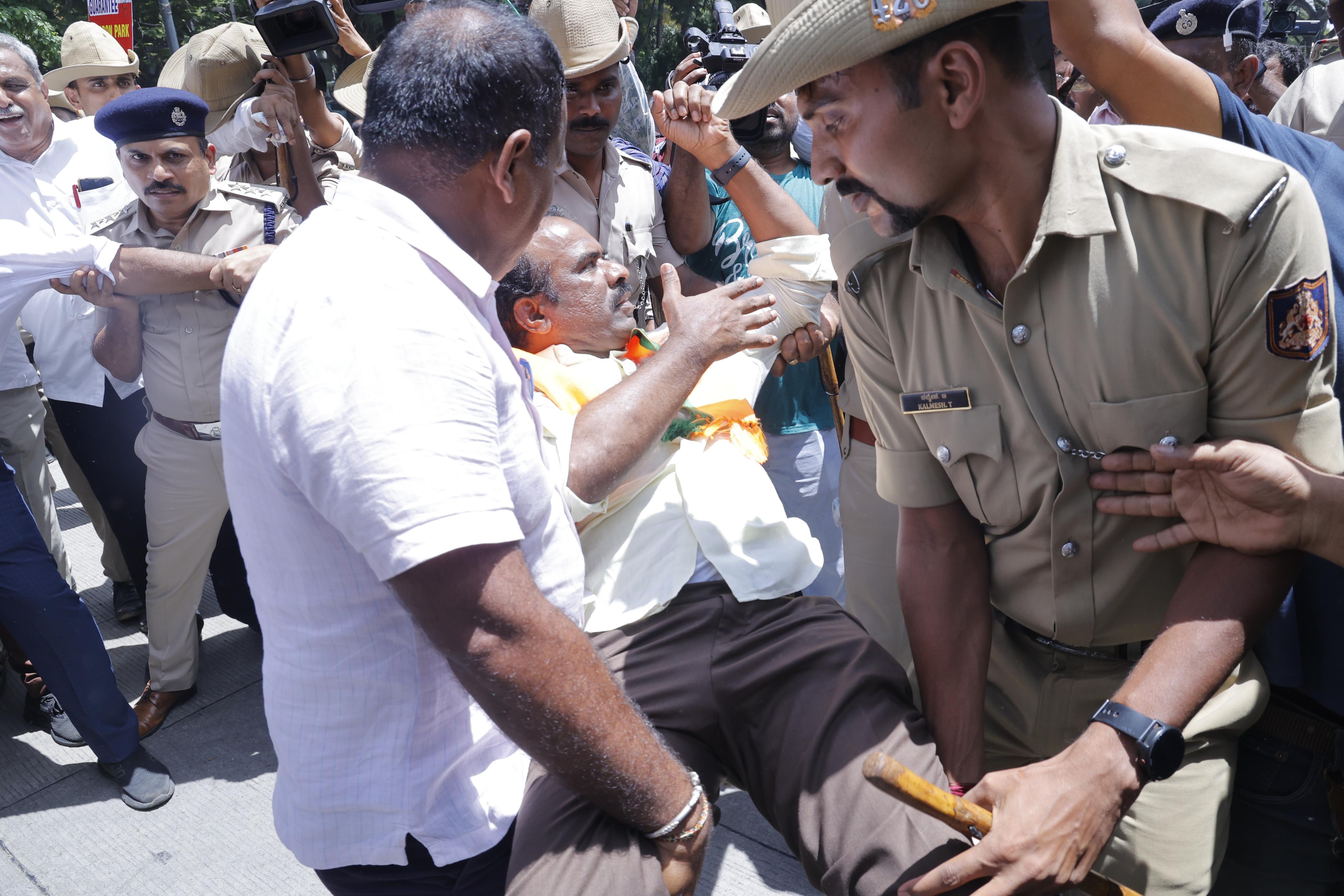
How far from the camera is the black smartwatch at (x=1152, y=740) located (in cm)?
142

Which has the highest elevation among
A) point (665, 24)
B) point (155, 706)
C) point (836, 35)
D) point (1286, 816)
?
point (836, 35)

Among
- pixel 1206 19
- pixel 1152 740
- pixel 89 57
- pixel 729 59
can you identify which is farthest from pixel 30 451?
pixel 1206 19

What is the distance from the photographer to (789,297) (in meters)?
2.47

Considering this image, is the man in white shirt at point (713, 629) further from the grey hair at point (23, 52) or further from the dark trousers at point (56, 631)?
the grey hair at point (23, 52)

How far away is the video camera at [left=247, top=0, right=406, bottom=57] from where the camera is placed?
3.26 m

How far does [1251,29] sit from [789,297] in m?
2.27

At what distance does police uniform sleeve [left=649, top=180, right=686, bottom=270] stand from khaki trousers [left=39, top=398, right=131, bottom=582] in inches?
119

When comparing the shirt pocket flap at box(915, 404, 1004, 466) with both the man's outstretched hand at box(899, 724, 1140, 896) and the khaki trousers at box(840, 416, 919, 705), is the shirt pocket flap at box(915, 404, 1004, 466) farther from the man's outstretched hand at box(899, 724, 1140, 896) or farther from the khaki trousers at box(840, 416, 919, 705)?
the khaki trousers at box(840, 416, 919, 705)

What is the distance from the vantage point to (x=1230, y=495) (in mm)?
1476

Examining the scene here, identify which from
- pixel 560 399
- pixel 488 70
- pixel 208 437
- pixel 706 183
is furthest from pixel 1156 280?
pixel 208 437

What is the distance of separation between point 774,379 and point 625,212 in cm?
77

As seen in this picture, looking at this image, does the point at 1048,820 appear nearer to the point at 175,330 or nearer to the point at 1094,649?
the point at 1094,649

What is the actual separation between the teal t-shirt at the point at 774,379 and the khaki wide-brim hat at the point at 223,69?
1.87 m

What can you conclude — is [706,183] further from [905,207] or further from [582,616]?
[582,616]
